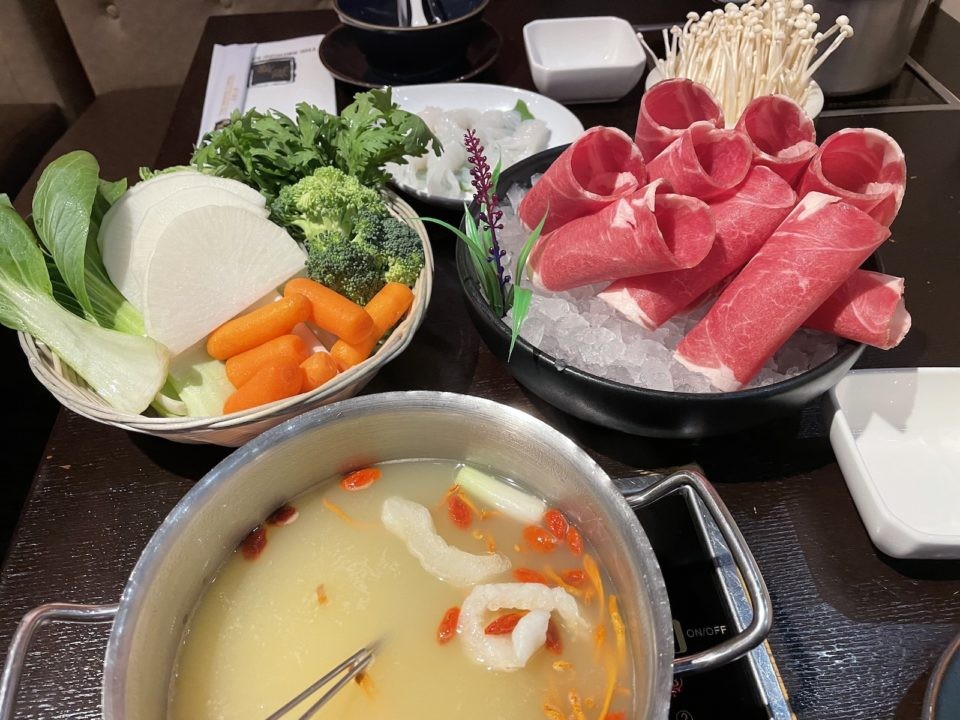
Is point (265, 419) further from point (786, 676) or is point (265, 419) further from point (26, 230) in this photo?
point (786, 676)

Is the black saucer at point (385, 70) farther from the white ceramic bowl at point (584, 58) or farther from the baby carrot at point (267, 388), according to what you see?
the baby carrot at point (267, 388)

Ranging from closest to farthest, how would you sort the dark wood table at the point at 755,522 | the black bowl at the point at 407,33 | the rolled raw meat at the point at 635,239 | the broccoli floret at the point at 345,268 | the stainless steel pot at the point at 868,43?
1. the dark wood table at the point at 755,522
2. the rolled raw meat at the point at 635,239
3. the broccoli floret at the point at 345,268
4. the stainless steel pot at the point at 868,43
5. the black bowl at the point at 407,33

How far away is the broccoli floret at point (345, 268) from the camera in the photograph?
4.01 feet

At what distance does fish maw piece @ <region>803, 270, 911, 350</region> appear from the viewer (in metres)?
0.98

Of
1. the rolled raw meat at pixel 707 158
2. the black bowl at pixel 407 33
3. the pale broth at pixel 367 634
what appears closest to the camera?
the pale broth at pixel 367 634

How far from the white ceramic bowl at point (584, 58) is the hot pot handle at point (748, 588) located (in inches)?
58.5

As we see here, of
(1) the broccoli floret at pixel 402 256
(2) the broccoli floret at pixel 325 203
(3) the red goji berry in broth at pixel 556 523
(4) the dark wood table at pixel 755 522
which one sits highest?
(2) the broccoli floret at pixel 325 203

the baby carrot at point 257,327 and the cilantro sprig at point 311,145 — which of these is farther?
the cilantro sprig at point 311,145

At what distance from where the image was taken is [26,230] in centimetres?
115

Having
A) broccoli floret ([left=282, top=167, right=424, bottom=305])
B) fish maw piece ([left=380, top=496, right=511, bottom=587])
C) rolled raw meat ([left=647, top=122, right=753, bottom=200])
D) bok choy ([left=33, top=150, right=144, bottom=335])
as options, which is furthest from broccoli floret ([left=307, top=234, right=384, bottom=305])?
rolled raw meat ([left=647, top=122, right=753, bottom=200])

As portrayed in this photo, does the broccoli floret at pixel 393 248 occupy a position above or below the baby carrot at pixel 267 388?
above

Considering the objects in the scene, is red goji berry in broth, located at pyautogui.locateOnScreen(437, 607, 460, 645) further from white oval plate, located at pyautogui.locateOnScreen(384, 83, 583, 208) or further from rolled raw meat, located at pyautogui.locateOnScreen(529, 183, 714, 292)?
white oval plate, located at pyautogui.locateOnScreen(384, 83, 583, 208)

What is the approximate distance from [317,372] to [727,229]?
770 mm

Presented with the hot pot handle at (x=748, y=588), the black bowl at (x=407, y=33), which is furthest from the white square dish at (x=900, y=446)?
the black bowl at (x=407, y=33)
